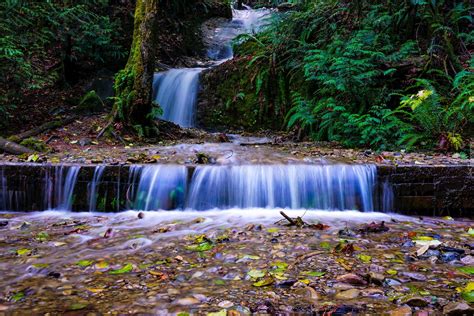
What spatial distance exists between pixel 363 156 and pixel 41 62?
29.7 ft

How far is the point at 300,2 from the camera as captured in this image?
1125 cm

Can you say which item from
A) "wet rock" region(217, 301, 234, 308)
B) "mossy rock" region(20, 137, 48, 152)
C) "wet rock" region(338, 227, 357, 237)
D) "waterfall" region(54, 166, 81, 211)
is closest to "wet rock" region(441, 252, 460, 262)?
"wet rock" region(338, 227, 357, 237)

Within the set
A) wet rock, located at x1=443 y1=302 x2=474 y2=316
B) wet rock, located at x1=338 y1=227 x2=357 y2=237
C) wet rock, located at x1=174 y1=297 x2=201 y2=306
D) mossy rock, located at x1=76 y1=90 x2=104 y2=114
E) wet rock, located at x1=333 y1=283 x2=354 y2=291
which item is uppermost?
mossy rock, located at x1=76 y1=90 x2=104 y2=114

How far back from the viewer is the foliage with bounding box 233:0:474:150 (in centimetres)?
615

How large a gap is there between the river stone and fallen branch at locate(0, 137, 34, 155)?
5.71 m

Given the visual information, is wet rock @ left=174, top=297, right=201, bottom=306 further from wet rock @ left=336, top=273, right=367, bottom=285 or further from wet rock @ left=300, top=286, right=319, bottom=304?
wet rock @ left=336, top=273, right=367, bottom=285

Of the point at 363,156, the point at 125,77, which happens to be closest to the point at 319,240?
the point at 363,156

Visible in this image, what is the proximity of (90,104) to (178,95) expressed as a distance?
8.63 ft

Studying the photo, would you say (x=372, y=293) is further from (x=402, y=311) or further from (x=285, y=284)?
(x=285, y=284)

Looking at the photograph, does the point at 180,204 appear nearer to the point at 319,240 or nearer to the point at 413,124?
the point at 319,240

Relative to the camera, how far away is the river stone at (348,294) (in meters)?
2.04

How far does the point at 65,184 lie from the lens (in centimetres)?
480

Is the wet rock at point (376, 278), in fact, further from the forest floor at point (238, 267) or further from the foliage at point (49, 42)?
the foliage at point (49, 42)

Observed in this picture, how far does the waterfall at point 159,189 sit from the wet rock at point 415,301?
3315mm
